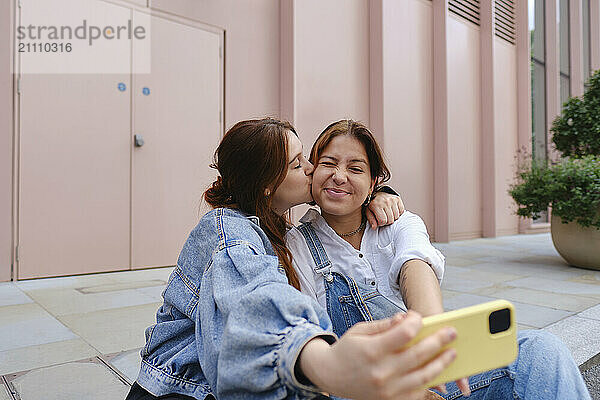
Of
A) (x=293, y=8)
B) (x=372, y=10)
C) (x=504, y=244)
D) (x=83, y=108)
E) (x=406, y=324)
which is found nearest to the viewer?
(x=406, y=324)

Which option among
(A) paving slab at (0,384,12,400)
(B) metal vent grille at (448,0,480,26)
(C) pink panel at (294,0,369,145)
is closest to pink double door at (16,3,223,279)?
(C) pink panel at (294,0,369,145)

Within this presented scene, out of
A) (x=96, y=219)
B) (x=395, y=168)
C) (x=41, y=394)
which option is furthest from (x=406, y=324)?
(x=395, y=168)

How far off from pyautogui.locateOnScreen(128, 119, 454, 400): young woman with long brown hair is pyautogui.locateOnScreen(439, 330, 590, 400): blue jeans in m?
0.58

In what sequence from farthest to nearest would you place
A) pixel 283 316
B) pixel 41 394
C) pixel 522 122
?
pixel 522 122 → pixel 41 394 → pixel 283 316

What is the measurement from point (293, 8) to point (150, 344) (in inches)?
220

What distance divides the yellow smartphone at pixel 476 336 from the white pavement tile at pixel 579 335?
197 centimetres

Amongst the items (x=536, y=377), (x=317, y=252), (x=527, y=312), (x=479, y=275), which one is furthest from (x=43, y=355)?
(x=479, y=275)

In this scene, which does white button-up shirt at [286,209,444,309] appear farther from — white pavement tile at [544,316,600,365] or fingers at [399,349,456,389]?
white pavement tile at [544,316,600,365]

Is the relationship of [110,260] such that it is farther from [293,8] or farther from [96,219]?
[293,8]

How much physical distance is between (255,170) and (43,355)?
1.81 meters

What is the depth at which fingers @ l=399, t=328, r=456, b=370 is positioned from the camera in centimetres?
73

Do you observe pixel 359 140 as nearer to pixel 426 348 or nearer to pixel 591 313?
pixel 426 348

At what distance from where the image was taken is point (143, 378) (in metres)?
1.24

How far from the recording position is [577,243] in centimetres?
541
